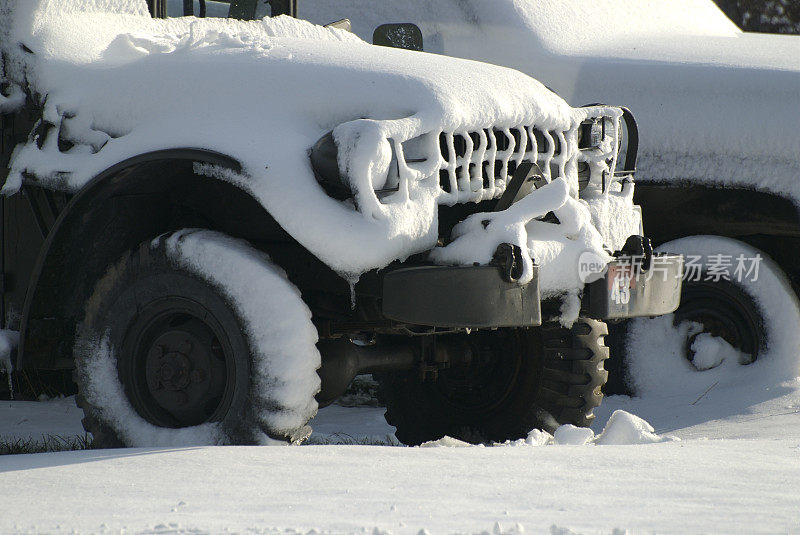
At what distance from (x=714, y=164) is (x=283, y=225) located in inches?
103

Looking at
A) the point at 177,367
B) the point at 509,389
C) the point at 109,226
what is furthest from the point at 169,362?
the point at 509,389

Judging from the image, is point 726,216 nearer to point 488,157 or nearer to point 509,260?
point 488,157

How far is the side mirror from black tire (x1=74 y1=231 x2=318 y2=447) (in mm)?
1841

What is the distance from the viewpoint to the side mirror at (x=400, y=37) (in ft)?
16.7

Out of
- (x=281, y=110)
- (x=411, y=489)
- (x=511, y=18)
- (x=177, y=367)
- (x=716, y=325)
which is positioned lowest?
(x=716, y=325)

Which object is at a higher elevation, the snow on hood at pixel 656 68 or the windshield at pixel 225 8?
the windshield at pixel 225 8

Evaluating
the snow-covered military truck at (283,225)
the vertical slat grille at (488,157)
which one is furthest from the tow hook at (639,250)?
the vertical slat grille at (488,157)

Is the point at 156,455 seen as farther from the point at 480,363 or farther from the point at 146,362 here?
the point at 480,363

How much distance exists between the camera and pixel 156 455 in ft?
10.3

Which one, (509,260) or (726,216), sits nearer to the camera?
(509,260)

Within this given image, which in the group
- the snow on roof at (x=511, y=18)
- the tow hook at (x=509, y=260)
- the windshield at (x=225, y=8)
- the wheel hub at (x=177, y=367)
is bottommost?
the wheel hub at (x=177, y=367)

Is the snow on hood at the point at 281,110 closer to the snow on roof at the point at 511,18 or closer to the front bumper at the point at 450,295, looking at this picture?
the front bumper at the point at 450,295

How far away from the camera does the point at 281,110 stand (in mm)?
3527

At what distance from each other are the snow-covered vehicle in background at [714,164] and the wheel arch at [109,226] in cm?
181
